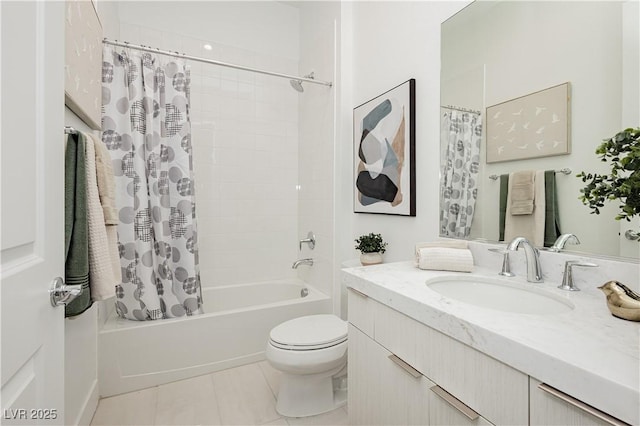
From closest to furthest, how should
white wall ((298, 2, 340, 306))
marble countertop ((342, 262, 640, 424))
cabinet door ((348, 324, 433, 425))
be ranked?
marble countertop ((342, 262, 640, 424)) < cabinet door ((348, 324, 433, 425)) < white wall ((298, 2, 340, 306))

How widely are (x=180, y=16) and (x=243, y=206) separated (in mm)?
1617

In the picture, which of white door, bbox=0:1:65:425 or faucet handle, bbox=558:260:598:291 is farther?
faucet handle, bbox=558:260:598:291

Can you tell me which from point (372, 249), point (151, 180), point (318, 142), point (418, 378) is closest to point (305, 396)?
point (372, 249)

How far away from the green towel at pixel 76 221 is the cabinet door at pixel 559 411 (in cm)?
130

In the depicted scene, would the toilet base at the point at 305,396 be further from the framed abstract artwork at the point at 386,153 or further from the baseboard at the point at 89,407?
the framed abstract artwork at the point at 386,153

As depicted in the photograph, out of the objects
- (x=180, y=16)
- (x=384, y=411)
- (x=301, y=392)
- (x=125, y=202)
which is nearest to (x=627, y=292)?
(x=384, y=411)

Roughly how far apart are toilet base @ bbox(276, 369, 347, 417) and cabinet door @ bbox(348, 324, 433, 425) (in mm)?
458

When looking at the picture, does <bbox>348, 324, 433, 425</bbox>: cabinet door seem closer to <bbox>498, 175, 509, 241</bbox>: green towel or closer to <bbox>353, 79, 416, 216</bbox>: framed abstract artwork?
<bbox>498, 175, 509, 241</bbox>: green towel

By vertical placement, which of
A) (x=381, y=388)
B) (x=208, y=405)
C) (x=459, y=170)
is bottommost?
(x=208, y=405)

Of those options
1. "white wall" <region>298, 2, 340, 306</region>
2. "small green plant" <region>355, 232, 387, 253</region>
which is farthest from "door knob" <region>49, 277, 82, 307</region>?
"white wall" <region>298, 2, 340, 306</region>

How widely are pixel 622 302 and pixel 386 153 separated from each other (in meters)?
1.26

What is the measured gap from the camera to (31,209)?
0.60 metres

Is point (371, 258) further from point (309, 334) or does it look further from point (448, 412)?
point (448, 412)

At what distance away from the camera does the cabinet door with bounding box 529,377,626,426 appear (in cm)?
48
